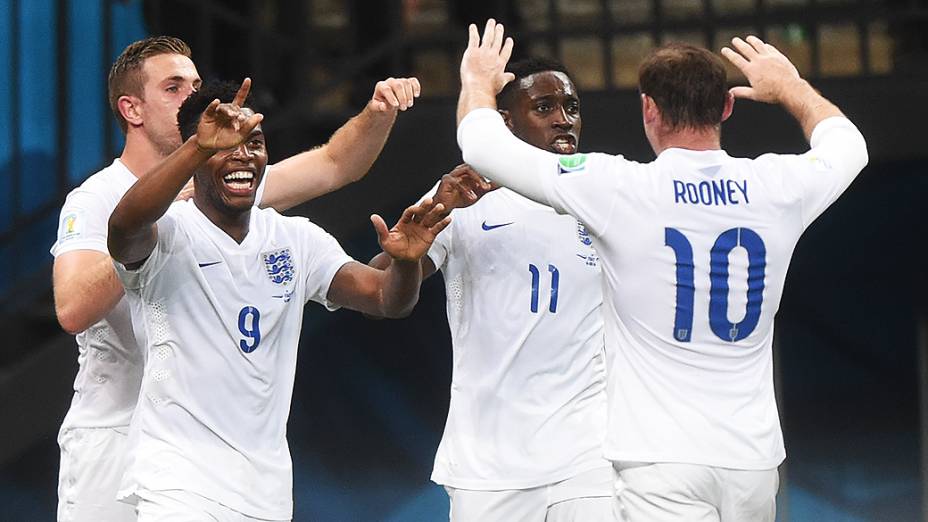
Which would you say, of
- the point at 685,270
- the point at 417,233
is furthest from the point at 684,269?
the point at 417,233

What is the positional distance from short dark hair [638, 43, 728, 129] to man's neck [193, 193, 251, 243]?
1.17m

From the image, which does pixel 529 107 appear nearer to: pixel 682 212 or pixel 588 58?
pixel 682 212

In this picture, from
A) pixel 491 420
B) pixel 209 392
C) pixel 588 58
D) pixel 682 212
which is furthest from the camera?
pixel 588 58

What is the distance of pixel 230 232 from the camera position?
4387 mm

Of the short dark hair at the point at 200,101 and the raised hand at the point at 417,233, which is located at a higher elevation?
the short dark hair at the point at 200,101

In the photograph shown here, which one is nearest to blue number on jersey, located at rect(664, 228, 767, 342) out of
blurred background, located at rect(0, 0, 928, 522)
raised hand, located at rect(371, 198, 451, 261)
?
raised hand, located at rect(371, 198, 451, 261)

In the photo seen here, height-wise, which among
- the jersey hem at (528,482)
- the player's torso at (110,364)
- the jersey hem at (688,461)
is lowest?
the jersey hem at (528,482)

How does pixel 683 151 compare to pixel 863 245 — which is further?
pixel 863 245

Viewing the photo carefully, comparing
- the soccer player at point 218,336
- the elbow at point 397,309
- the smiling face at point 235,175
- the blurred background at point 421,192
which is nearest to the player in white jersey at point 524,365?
the elbow at point 397,309

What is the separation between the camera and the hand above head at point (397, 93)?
4668 mm

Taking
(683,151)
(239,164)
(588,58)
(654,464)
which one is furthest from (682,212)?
(588,58)

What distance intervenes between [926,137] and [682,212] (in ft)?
13.8

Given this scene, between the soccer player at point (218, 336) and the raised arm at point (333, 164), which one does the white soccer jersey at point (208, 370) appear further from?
the raised arm at point (333, 164)

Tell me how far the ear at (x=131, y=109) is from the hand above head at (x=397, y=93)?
754 mm
